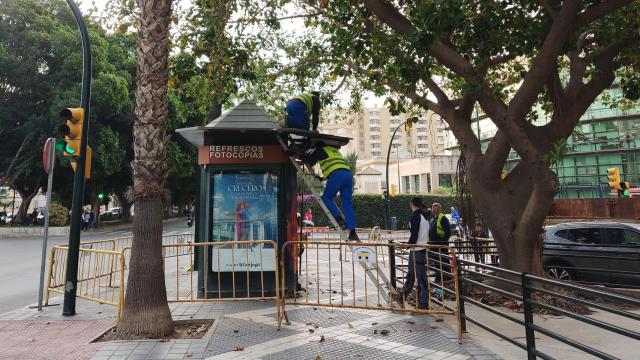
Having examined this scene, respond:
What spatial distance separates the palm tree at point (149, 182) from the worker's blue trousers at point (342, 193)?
9.45 ft

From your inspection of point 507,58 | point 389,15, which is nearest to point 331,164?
point 389,15

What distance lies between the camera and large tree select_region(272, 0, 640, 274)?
702cm

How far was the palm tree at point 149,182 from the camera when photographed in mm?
5590

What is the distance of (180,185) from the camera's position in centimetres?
4041

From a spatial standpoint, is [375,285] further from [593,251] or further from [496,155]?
[593,251]

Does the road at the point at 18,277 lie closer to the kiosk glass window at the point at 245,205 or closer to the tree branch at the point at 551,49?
the kiosk glass window at the point at 245,205

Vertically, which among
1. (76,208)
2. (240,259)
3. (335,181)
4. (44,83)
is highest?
(44,83)

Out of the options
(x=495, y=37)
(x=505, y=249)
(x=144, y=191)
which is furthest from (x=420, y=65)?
(x=144, y=191)

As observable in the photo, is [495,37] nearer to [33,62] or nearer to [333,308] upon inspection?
[333,308]

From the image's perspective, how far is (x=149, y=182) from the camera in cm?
573

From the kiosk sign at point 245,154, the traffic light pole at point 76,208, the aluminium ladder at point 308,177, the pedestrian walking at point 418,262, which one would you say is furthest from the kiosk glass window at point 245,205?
the pedestrian walking at point 418,262

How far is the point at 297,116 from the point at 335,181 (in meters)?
1.44

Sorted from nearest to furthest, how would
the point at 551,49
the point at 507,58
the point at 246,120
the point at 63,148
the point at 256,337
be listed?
1. the point at 256,337
2. the point at 551,49
3. the point at 63,148
4. the point at 246,120
5. the point at 507,58

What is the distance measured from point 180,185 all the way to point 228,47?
33.3 metres
